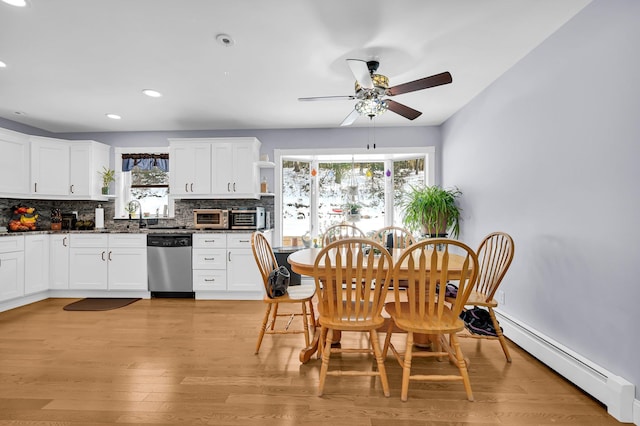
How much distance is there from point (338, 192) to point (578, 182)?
10.7ft

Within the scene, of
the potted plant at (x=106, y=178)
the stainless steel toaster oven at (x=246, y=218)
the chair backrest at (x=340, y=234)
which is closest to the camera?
the chair backrest at (x=340, y=234)

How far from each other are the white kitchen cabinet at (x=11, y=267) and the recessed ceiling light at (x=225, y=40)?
11.5 ft

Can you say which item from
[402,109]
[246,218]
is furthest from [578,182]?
[246,218]

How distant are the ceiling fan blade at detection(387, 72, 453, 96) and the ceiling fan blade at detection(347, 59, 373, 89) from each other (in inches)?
8.8

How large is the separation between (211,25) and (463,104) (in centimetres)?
293

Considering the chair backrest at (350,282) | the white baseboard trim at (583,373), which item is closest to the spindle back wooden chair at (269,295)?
the chair backrest at (350,282)

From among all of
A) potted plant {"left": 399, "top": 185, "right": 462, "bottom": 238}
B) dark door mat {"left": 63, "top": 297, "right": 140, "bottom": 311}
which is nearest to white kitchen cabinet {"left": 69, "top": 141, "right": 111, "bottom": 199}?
dark door mat {"left": 63, "top": 297, "right": 140, "bottom": 311}

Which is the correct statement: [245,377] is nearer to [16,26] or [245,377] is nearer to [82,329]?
[82,329]

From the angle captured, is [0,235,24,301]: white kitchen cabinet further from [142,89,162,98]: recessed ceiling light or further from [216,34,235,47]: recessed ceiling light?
[216,34,235,47]: recessed ceiling light

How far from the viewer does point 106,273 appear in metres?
4.03

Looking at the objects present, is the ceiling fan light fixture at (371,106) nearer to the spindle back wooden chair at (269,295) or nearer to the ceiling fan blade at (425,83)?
the ceiling fan blade at (425,83)

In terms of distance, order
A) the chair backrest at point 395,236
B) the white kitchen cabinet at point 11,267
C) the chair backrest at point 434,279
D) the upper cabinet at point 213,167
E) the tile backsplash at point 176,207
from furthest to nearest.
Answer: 1. the tile backsplash at point 176,207
2. the upper cabinet at point 213,167
3. the white kitchen cabinet at point 11,267
4. the chair backrest at point 395,236
5. the chair backrest at point 434,279

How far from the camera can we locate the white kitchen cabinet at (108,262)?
4023 millimetres

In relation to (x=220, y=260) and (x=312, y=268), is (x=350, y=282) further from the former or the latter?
(x=220, y=260)
